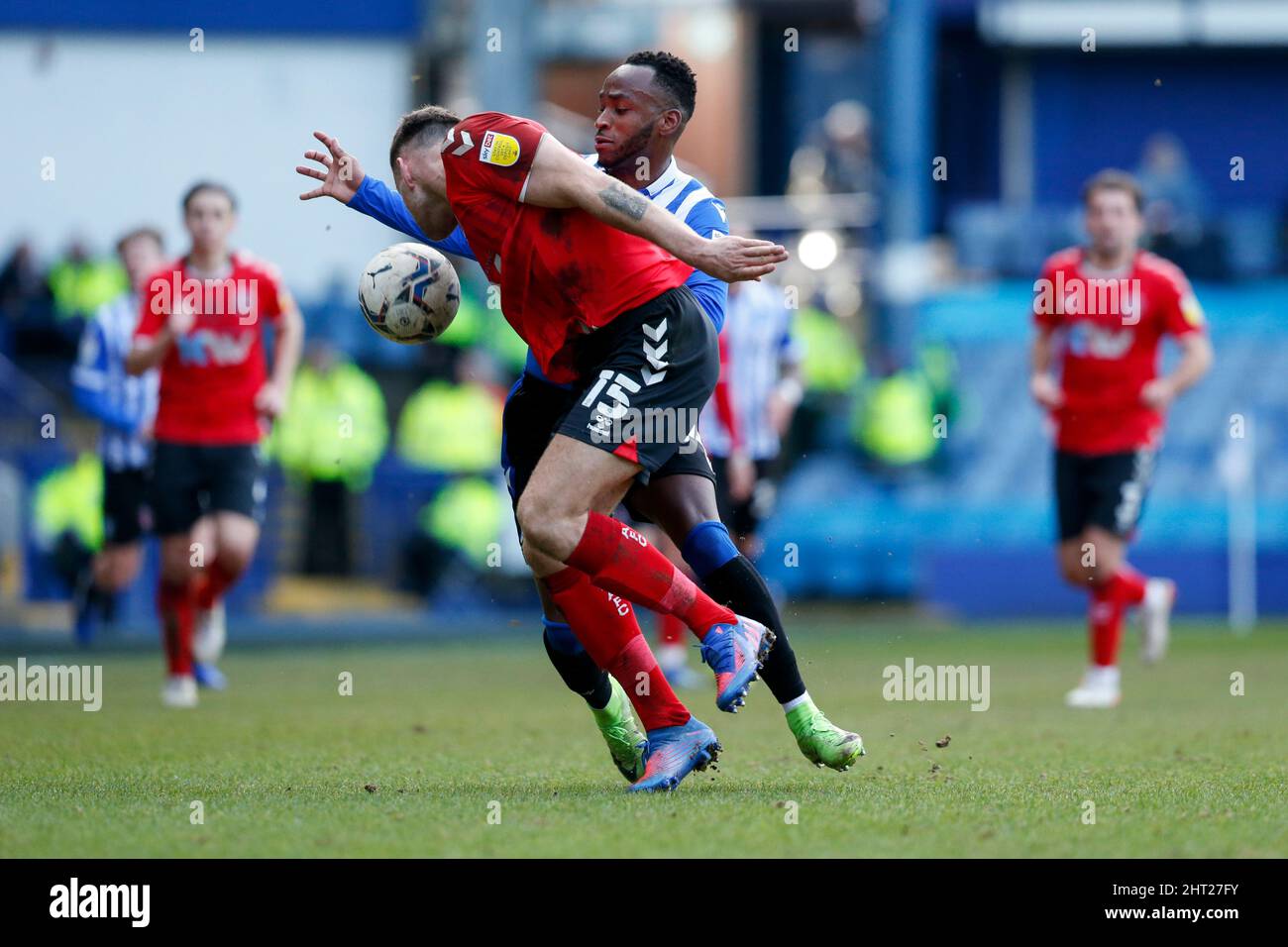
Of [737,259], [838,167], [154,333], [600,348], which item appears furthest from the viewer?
[838,167]

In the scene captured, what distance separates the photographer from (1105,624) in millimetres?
10539

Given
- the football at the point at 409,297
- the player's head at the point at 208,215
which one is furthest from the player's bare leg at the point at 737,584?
the player's head at the point at 208,215

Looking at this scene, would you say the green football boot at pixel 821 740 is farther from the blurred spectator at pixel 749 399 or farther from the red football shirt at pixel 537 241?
the blurred spectator at pixel 749 399

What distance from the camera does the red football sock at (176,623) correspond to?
10.5 m

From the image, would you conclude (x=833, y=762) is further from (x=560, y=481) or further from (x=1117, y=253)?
(x=1117, y=253)

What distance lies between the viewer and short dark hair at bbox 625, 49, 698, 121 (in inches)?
251

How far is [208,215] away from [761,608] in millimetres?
5006

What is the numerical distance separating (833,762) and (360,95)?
1712 centimetres

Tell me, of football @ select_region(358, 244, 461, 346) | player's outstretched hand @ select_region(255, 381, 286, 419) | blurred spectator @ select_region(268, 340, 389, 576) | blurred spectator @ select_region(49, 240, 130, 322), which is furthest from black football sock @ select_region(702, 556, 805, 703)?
blurred spectator @ select_region(49, 240, 130, 322)

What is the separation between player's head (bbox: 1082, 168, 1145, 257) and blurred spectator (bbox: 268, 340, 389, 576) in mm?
8738

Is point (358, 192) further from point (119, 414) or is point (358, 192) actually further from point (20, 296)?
point (20, 296)

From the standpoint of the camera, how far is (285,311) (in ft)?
34.9

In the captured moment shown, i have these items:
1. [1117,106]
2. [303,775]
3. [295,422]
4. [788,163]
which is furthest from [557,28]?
[303,775]

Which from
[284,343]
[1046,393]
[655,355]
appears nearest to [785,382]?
[1046,393]
